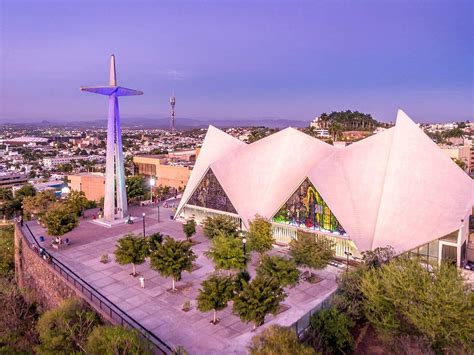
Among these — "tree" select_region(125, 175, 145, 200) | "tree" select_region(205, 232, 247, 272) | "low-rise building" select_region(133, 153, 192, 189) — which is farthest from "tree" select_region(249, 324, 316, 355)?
"low-rise building" select_region(133, 153, 192, 189)

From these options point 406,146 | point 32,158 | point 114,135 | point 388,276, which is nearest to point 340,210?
point 406,146

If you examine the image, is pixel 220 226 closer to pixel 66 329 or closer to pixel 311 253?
pixel 311 253

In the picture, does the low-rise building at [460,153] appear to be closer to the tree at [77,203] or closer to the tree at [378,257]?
the tree at [378,257]

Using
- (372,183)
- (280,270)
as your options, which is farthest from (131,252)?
(372,183)

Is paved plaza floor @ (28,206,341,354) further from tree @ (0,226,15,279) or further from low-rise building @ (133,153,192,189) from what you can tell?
low-rise building @ (133,153,192,189)

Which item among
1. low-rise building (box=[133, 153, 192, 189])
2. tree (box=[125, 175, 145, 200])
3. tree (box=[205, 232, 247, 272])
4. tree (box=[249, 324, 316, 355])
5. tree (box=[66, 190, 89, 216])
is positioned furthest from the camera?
low-rise building (box=[133, 153, 192, 189])

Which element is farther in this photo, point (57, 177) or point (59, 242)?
point (57, 177)

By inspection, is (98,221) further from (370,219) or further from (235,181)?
(370,219)
